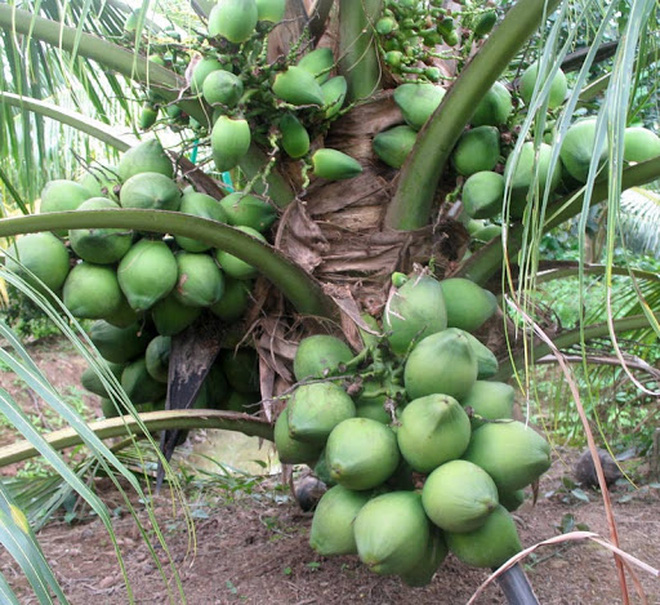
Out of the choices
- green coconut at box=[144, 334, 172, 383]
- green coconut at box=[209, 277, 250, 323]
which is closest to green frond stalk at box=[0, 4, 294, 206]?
green coconut at box=[209, 277, 250, 323]

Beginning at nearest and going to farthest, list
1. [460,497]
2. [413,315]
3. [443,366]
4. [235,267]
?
[460,497] → [443,366] → [413,315] → [235,267]

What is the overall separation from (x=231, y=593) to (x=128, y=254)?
74cm

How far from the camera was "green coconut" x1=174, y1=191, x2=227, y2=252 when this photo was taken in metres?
1.46

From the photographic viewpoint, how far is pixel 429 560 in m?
1.11

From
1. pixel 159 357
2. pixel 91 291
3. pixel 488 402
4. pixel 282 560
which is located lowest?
pixel 282 560

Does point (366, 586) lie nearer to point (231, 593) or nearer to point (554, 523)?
point (231, 593)

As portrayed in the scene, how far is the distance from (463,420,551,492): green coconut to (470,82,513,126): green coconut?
668 mm

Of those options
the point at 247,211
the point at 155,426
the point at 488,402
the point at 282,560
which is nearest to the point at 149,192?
the point at 247,211

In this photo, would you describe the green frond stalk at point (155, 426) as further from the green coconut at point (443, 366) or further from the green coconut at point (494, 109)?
the green coconut at point (494, 109)

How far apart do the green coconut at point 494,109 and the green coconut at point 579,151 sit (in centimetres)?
18

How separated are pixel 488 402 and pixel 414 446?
0.56ft

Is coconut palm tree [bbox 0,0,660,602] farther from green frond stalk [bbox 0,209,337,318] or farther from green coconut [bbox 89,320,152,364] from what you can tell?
green coconut [bbox 89,320,152,364]

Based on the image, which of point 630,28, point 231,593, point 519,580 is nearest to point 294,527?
point 231,593

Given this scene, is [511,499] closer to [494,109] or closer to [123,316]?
[494,109]
